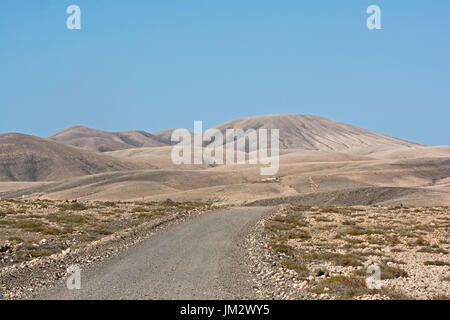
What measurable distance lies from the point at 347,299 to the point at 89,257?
10186 mm

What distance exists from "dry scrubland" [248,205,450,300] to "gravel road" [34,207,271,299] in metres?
0.74

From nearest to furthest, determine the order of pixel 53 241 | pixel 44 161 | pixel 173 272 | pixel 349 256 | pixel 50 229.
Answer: pixel 173 272 → pixel 349 256 → pixel 53 241 → pixel 50 229 → pixel 44 161

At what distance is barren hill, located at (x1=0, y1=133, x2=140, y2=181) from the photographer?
551 feet

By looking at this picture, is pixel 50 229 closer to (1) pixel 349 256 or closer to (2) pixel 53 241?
(2) pixel 53 241

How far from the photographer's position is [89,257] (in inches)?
695

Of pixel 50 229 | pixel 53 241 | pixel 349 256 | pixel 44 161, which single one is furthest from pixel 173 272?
pixel 44 161

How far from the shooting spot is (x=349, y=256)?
17.9 m

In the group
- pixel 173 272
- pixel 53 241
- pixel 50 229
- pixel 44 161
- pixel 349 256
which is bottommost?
pixel 44 161

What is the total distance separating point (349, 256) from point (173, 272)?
6.99 m
